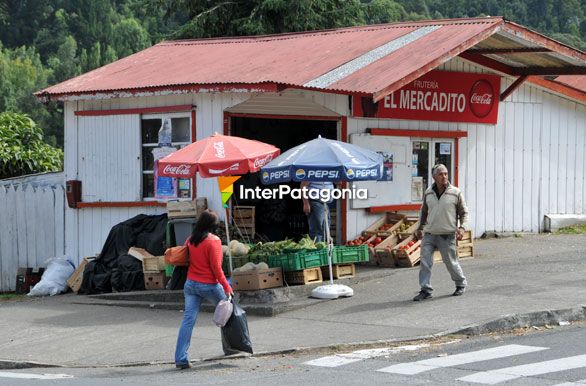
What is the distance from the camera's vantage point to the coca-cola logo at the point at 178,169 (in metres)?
14.9

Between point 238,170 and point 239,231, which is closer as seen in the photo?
point 238,170

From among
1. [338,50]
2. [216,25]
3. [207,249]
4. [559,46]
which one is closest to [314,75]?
[338,50]

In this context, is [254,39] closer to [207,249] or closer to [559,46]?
[559,46]

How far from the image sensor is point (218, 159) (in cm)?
1488

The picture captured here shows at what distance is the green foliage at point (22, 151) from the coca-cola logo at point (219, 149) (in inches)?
429

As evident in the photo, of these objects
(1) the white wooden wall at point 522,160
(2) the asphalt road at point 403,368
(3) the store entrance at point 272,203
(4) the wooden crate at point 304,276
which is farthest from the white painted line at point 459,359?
(3) the store entrance at point 272,203

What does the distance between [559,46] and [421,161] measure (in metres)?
3.11

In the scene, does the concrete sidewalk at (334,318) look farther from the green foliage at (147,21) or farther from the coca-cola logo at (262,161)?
the green foliage at (147,21)

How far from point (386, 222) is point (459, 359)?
757cm

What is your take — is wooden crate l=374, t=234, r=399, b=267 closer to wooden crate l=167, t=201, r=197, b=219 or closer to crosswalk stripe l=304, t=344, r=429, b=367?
wooden crate l=167, t=201, r=197, b=219

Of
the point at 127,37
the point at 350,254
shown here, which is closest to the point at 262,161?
the point at 350,254

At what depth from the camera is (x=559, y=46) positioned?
18.6m

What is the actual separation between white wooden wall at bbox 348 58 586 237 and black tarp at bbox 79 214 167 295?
16.1ft

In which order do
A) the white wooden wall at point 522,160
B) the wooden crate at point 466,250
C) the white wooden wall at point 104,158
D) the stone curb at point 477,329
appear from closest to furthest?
the stone curb at point 477,329 < the wooden crate at point 466,250 < the white wooden wall at point 104,158 < the white wooden wall at point 522,160
